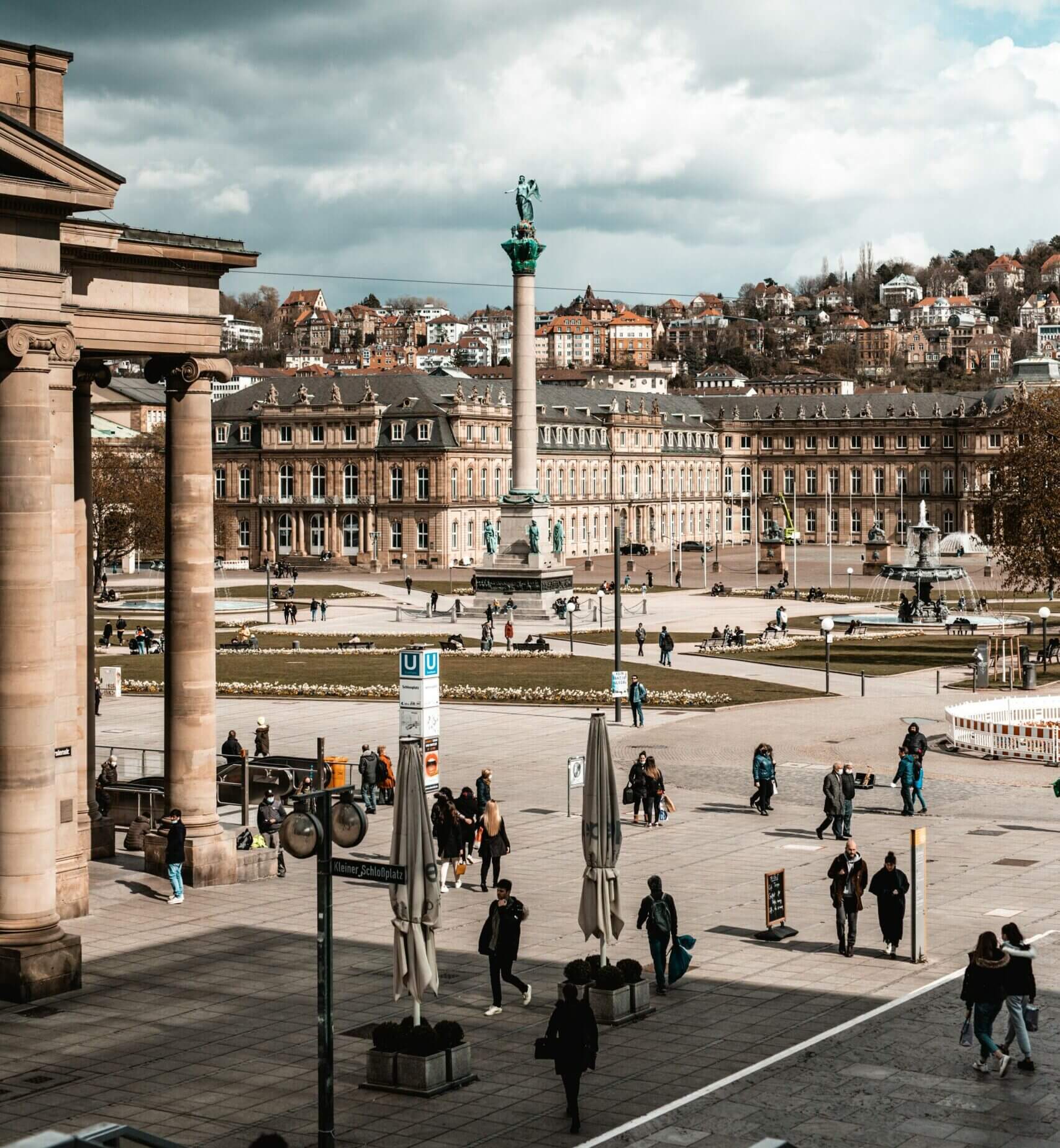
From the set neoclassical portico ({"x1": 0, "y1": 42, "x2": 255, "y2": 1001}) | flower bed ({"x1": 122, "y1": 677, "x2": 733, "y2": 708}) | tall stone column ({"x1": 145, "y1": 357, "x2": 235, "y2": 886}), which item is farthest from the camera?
flower bed ({"x1": 122, "y1": 677, "x2": 733, "y2": 708})

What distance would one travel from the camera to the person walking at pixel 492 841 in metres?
30.9

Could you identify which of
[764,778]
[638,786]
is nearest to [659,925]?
[638,786]

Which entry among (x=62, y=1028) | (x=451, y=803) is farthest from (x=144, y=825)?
(x=62, y=1028)

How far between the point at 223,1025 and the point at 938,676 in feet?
155

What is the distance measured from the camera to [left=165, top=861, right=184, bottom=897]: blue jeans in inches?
1142

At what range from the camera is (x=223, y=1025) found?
73.7 feet

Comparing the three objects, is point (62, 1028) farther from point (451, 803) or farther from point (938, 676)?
point (938, 676)

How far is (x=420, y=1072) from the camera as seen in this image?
19.6 meters

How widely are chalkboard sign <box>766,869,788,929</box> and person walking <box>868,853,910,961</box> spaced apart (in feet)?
5.39

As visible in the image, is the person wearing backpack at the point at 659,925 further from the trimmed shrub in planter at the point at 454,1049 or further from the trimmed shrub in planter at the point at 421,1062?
the trimmed shrub in planter at the point at 421,1062

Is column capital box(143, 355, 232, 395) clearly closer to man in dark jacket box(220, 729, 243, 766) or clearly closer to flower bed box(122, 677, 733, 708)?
man in dark jacket box(220, 729, 243, 766)

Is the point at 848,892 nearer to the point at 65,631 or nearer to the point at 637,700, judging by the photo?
the point at 65,631

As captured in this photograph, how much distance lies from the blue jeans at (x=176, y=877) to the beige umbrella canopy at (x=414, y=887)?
9.50 m

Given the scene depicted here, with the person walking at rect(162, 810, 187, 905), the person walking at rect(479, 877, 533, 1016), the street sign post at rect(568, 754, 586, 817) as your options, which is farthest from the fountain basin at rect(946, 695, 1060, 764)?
the person walking at rect(479, 877, 533, 1016)
